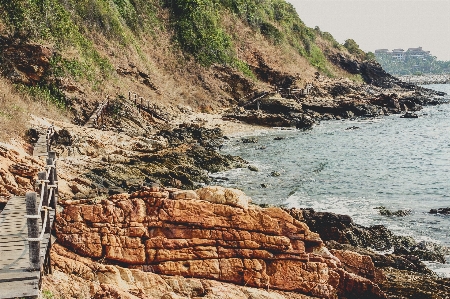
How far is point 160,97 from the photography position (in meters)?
43.3

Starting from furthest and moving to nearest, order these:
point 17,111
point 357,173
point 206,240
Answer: point 357,173, point 17,111, point 206,240

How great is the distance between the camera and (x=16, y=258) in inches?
286

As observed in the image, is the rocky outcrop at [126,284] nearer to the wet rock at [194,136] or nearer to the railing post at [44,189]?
the railing post at [44,189]

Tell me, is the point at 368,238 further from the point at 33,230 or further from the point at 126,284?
the point at 33,230

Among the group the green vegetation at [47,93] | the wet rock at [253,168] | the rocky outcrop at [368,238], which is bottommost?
the rocky outcrop at [368,238]

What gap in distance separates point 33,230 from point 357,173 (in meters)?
26.3

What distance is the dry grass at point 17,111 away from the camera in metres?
18.5

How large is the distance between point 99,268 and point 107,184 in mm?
9279

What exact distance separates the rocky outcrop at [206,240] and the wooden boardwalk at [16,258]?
1.03 m

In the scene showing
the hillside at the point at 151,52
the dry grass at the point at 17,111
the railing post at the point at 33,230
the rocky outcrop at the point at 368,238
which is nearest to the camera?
the railing post at the point at 33,230

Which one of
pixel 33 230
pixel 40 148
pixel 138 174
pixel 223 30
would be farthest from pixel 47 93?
pixel 223 30

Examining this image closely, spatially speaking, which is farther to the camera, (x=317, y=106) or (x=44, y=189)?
(x=317, y=106)

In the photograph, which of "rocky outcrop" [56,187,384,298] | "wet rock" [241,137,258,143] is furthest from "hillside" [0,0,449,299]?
"wet rock" [241,137,258,143]

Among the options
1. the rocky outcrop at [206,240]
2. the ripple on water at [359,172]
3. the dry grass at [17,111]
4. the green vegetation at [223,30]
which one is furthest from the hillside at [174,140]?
the ripple on water at [359,172]
